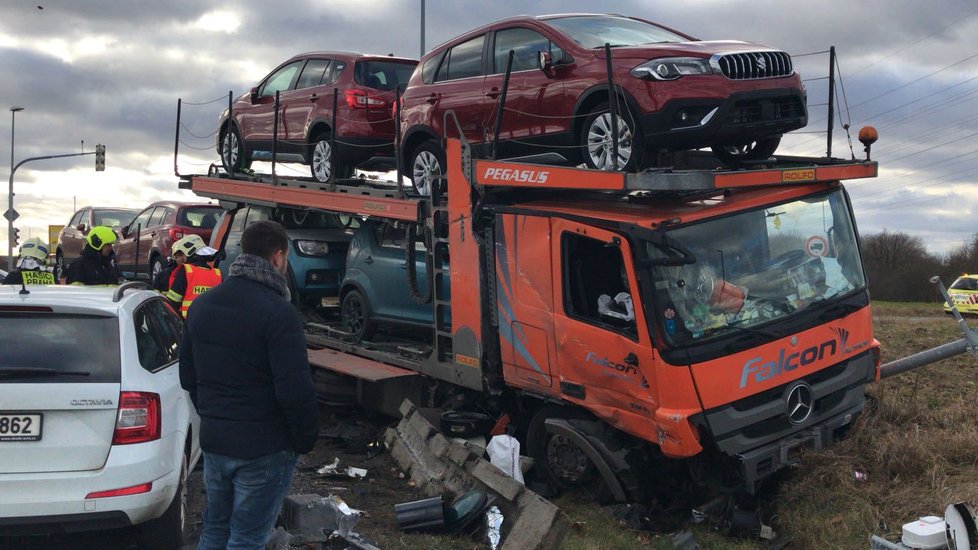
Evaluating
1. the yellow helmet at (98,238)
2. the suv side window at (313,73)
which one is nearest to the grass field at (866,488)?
the suv side window at (313,73)

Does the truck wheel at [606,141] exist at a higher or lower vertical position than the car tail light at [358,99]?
lower

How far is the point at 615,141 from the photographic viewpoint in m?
6.63

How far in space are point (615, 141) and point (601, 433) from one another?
210 cm

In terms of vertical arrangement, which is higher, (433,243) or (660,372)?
(433,243)

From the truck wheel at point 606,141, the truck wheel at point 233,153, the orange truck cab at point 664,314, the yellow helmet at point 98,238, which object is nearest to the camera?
the orange truck cab at point 664,314

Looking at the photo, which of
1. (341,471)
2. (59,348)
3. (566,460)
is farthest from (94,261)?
(566,460)

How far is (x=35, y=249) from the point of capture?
10.4m

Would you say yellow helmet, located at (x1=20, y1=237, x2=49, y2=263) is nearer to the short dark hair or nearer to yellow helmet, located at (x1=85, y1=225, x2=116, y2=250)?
yellow helmet, located at (x1=85, y1=225, x2=116, y2=250)

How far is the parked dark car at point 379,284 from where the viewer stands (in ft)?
30.5

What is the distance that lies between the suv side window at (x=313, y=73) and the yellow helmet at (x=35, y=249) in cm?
342

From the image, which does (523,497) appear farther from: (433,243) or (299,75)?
(299,75)

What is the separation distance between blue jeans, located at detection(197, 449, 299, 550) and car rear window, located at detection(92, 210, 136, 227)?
16.8m

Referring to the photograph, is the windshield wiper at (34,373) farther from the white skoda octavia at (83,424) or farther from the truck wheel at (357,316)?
the truck wheel at (357,316)

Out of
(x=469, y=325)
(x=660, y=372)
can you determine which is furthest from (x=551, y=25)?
(x=660, y=372)
